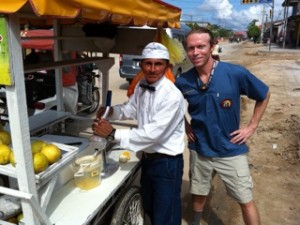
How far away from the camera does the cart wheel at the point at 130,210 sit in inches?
106

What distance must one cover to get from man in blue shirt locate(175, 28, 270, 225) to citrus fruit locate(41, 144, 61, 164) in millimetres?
1205

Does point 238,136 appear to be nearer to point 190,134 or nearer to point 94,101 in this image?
point 190,134

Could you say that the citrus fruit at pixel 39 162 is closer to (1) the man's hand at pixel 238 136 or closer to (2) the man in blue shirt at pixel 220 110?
(2) the man in blue shirt at pixel 220 110

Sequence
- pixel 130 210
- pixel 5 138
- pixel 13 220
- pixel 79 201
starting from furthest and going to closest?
1. pixel 130 210
2. pixel 79 201
3. pixel 5 138
4. pixel 13 220

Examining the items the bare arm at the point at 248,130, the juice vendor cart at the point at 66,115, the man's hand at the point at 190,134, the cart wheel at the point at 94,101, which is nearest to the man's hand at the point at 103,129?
the juice vendor cart at the point at 66,115

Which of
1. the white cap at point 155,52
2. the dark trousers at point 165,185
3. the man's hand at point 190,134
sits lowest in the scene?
the dark trousers at point 165,185

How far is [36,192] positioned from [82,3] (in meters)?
1.10

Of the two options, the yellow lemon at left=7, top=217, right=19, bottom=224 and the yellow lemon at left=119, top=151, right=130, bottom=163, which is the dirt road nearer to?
the yellow lemon at left=119, top=151, right=130, bottom=163

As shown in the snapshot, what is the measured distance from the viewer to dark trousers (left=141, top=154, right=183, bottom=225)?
8.68 ft

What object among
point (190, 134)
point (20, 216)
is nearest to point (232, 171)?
point (190, 134)

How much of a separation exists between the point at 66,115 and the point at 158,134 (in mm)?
1897

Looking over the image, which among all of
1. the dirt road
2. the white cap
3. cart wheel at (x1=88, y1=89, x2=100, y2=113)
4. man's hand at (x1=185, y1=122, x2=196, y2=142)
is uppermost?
the white cap

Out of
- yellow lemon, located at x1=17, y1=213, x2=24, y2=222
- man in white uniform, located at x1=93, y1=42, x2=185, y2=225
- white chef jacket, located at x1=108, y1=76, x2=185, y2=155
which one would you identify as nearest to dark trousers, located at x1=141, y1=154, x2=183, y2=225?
man in white uniform, located at x1=93, y1=42, x2=185, y2=225

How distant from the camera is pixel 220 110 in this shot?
8.90 ft
